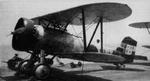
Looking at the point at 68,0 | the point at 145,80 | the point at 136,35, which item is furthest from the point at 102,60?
the point at 136,35

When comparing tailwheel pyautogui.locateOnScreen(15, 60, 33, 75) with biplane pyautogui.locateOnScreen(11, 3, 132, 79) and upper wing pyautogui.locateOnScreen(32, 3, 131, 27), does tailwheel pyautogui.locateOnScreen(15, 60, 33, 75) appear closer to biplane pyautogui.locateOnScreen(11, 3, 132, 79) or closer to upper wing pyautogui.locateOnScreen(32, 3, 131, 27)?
biplane pyautogui.locateOnScreen(11, 3, 132, 79)

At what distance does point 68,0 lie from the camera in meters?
7.95

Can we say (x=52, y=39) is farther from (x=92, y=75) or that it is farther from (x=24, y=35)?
(x=92, y=75)

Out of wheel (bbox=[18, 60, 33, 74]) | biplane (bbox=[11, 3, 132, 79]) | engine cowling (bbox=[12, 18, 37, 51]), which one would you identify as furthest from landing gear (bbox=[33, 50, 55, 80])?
wheel (bbox=[18, 60, 33, 74])

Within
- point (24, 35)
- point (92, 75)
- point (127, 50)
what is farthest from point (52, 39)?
point (127, 50)

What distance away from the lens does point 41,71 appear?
6.05m

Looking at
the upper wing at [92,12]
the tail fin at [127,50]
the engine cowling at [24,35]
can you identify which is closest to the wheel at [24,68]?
the engine cowling at [24,35]

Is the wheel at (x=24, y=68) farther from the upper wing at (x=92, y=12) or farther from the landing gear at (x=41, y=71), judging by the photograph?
the upper wing at (x=92, y=12)

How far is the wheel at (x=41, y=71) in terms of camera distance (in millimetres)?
6016

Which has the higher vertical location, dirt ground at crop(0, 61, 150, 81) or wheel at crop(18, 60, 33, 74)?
wheel at crop(18, 60, 33, 74)

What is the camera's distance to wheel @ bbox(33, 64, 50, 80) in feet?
19.7

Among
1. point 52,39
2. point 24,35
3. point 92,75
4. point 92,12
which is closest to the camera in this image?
point 24,35

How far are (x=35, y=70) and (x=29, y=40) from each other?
1104 mm

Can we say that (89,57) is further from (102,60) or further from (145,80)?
(145,80)
